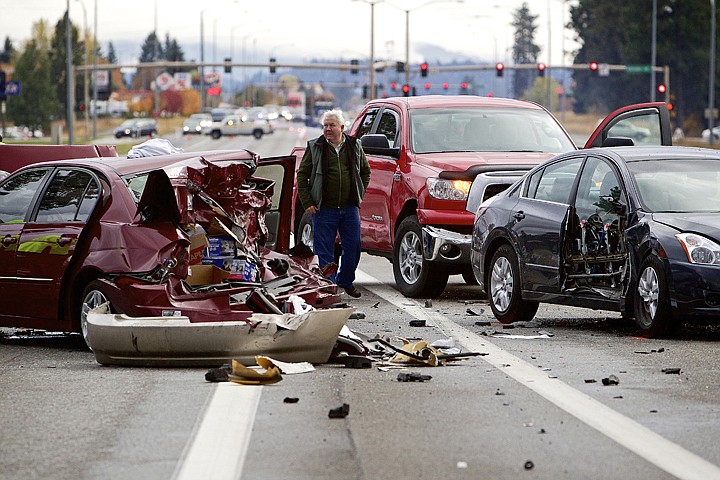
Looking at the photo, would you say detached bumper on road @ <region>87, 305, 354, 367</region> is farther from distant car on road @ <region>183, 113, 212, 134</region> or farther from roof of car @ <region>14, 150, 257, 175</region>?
distant car on road @ <region>183, 113, 212, 134</region>

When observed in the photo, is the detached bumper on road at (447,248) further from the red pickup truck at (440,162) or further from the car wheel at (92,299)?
the car wheel at (92,299)

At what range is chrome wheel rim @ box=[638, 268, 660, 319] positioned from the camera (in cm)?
1138

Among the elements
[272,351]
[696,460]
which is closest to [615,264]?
[272,351]

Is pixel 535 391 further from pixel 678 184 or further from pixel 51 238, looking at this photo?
pixel 51 238

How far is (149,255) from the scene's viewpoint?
34.4ft

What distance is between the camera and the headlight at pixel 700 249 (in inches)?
440

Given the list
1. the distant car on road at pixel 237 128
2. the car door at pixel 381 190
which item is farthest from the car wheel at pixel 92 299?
the distant car on road at pixel 237 128

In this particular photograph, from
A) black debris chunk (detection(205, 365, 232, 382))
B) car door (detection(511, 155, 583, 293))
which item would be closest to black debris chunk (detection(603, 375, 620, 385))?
black debris chunk (detection(205, 365, 232, 382))

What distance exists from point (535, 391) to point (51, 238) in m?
4.30

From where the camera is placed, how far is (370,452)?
22.3 ft

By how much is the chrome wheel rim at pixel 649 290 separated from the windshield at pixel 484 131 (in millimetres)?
4917

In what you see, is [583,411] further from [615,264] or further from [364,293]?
[364,293]

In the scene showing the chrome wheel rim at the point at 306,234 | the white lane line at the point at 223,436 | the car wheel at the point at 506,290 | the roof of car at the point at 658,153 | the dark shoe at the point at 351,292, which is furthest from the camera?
the chrome wheel rim at the point at 306,234

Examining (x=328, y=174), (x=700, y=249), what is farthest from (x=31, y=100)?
(x=700, y=249)
